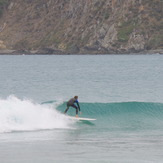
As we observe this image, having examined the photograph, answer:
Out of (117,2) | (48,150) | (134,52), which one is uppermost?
(117,2)

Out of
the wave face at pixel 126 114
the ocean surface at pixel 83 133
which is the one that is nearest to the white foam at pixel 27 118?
the ocean surface at pixel 83 133

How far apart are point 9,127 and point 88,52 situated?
171233mm

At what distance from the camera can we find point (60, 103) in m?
39.1

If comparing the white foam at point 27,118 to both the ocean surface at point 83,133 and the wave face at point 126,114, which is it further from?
the wave face at point 126,114

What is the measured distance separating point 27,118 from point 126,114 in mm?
8762

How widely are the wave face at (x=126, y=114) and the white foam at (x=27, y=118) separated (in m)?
2.73

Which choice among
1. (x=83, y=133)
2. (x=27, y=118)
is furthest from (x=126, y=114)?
(x=83, y=133)

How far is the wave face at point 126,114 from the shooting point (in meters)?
32.9

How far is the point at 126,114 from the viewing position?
123 feet

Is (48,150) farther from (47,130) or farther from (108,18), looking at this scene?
(108,18)

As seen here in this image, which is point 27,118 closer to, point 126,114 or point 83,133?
point 83,133

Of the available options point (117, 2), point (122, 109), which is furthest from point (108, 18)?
point (122, 109)

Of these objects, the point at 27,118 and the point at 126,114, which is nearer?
the point at 27,118

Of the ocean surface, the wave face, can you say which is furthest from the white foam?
the wave face
